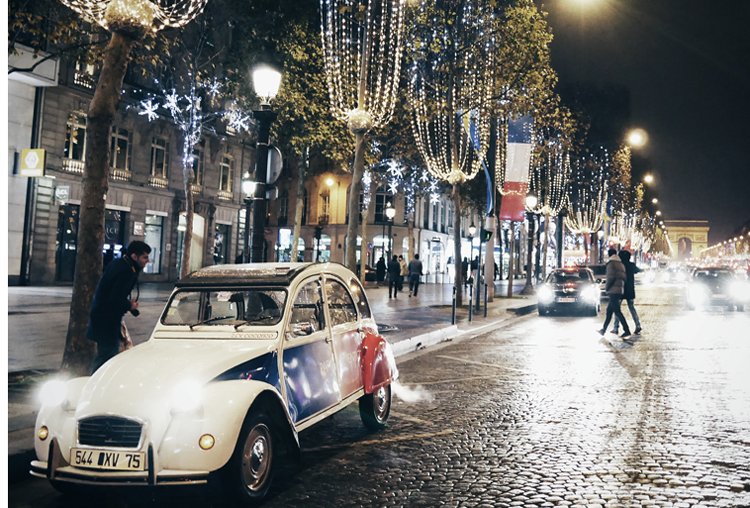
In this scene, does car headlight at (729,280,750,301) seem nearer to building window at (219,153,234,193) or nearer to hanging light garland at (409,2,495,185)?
hanging light garland at (409,2,495,185)

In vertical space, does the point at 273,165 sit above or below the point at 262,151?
below

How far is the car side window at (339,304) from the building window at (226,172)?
116ft

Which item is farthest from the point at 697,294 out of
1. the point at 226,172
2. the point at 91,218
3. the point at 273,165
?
the point at 226,172

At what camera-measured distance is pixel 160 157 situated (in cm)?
3584

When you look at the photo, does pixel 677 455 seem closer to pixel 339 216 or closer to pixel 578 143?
pixel 578 143

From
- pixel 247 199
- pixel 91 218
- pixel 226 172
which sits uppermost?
pixel 226 172

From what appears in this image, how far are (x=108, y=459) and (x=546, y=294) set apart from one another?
65.6 ft

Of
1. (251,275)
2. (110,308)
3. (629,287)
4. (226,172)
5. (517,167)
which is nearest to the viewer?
(251,275)

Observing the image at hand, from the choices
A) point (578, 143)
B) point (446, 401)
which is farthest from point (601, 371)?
point (578, 143)

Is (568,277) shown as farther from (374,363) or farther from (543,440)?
(374,363)

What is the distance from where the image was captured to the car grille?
4.29 m

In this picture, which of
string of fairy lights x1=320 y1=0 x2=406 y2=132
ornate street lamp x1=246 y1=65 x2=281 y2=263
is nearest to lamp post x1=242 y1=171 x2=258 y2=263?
ornate street lamp x1=246 y1=65 x2=281 y2=263

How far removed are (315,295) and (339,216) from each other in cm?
5632

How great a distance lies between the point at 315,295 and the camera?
20.1 feet
